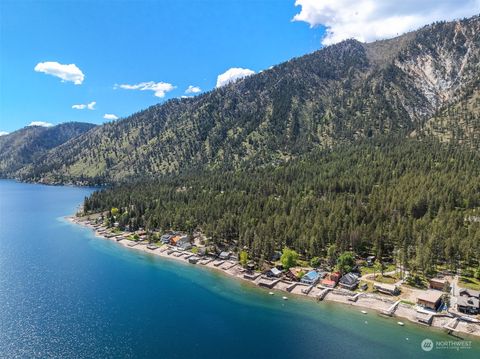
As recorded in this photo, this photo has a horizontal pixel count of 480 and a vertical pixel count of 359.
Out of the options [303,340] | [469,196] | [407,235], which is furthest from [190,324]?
[469,196]

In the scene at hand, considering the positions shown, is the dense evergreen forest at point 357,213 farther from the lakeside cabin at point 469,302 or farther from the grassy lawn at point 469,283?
the lakeside cabin at point 469,302

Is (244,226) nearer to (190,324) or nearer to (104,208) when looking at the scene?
(190,324)

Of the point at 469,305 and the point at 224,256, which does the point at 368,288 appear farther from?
the point at 224,256

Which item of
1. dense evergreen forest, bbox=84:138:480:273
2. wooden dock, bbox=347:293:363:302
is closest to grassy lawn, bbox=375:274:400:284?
dense evergreen forest, bbox=84:138:480:273

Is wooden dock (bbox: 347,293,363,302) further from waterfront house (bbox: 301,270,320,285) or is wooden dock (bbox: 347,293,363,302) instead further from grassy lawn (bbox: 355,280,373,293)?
waterfront house (bbox: 301,270,320,285)

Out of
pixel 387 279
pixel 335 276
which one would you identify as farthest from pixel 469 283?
pixel 335 276

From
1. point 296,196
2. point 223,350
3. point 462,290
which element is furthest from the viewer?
point 296,196
